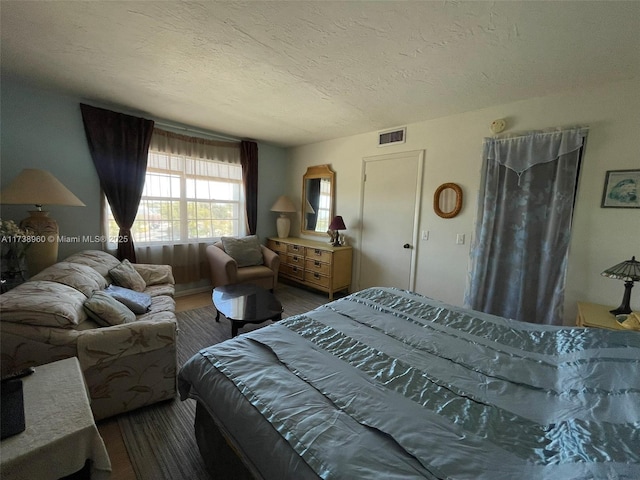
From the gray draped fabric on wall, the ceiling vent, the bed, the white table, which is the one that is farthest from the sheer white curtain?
the gray draped fabric on wall

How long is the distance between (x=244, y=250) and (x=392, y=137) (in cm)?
262

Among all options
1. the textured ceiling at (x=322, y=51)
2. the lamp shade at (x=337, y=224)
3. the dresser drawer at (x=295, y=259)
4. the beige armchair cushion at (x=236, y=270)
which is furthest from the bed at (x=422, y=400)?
the dresser drawer at (x=295, y=259)

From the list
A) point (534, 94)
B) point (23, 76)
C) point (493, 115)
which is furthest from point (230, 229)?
point (534, 94)

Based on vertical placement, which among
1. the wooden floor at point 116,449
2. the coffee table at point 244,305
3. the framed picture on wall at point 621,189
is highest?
the framed picture on wall at point 621,189

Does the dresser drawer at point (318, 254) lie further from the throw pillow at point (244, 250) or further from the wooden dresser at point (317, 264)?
the throw pillow at point (244, 250)

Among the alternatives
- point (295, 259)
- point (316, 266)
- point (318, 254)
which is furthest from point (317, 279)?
point (295, 259)

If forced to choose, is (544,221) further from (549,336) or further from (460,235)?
(549,336)

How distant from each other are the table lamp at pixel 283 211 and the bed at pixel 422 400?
10.3 feet

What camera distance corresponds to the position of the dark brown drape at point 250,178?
425 centimetres

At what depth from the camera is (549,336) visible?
4.96 feet

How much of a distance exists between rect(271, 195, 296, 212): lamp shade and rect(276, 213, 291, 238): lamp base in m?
0.20

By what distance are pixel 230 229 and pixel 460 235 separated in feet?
11.2

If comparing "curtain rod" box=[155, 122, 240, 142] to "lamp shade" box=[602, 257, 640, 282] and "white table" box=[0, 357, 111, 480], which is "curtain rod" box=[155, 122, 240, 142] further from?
"lamp shade" box=[602, 257, 640, 282]

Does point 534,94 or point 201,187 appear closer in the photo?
point 534,94
